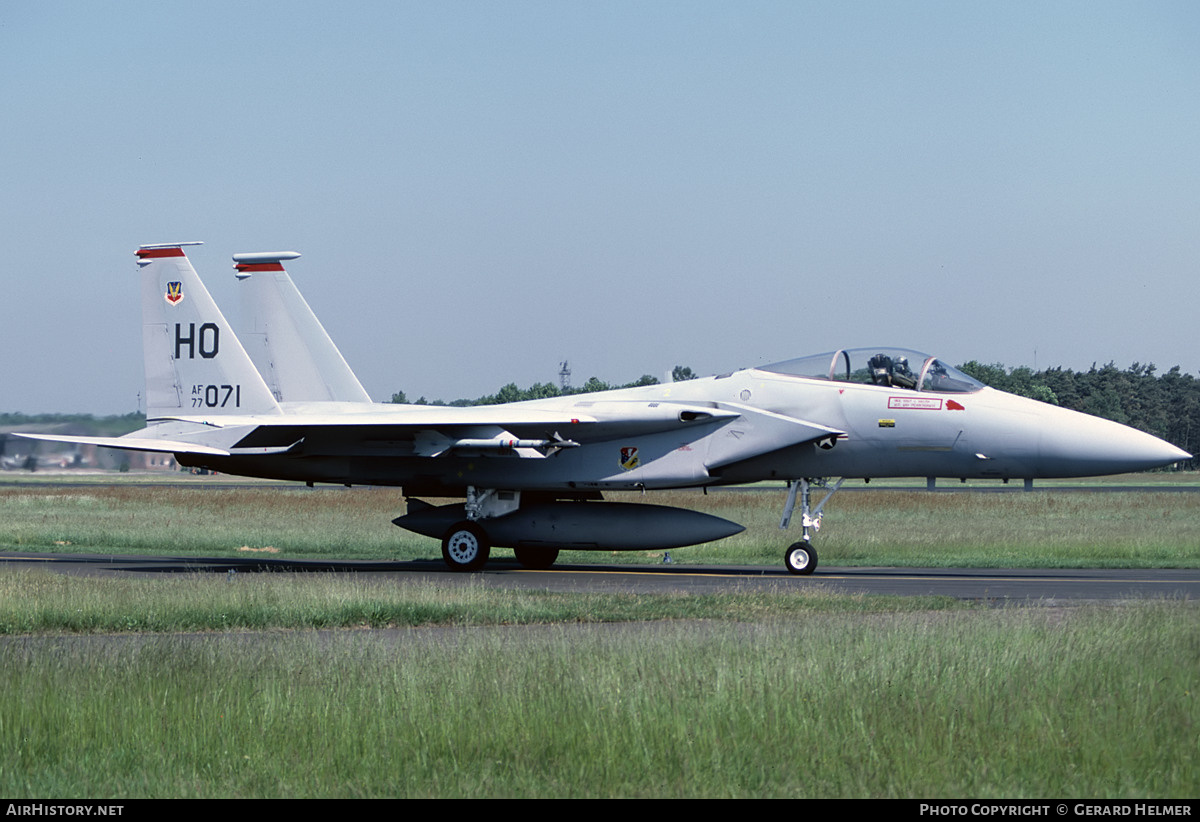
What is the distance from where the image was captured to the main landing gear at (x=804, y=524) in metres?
18.2

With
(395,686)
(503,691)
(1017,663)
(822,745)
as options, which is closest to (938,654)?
(1017,663)

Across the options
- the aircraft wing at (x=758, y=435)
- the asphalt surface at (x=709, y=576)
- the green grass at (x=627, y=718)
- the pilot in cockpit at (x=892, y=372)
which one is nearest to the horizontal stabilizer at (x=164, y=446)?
the asphalt surface at (x=709, y=576)

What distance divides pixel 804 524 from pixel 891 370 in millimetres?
2606

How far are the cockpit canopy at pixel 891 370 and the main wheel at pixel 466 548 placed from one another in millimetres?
5487

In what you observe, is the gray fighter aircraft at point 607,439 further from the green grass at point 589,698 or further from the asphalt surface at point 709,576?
the green grass at point 589,698

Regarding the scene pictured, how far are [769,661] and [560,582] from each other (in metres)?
9.42

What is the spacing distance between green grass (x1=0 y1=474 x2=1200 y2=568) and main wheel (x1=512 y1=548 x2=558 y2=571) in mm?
1841

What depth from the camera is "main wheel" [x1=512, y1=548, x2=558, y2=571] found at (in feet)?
69.2

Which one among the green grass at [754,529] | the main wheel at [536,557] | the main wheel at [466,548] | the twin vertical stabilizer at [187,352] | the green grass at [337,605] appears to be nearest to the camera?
the green grass at [337,605]

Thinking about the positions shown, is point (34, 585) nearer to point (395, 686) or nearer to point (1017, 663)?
point (395, 686)

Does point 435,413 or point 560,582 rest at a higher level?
point 435,413

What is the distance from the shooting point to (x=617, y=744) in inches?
249

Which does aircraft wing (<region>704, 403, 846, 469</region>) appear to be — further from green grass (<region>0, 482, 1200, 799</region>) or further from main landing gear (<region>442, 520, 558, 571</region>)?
green grass (<region>0, 482, 1200, 799</region>)

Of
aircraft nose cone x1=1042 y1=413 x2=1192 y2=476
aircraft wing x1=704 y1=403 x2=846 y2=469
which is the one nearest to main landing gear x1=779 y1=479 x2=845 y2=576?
aircraft wing x1=704 y1=403 x2=846 y2=469
